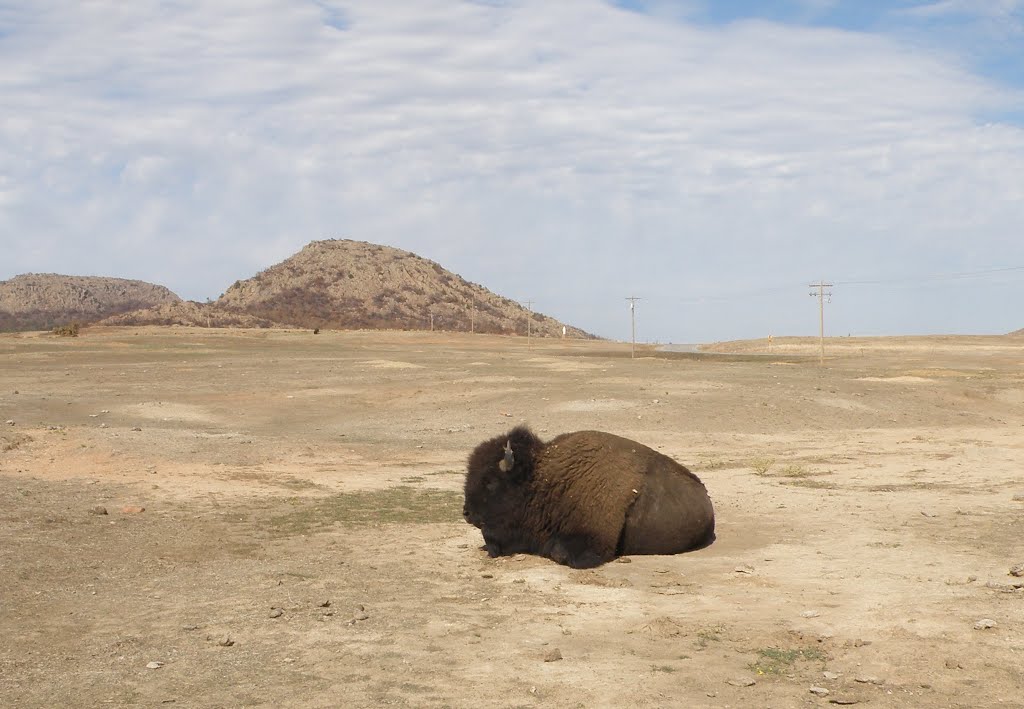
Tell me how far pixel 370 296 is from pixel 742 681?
125 m

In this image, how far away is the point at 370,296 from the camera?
130 m

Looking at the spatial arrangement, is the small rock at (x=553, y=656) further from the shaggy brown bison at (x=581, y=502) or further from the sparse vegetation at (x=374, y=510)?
the sparse vegetation at (x=374, y=510)

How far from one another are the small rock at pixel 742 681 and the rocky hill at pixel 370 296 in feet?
354

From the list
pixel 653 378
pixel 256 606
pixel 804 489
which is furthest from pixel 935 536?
pixel 653 378

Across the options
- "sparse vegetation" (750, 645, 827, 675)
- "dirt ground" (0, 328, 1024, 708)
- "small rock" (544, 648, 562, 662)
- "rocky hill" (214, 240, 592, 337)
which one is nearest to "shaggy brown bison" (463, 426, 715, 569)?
"dirt ground" (0, 328, 1024, 708)

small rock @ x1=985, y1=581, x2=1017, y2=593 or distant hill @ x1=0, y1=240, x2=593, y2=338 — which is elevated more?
distant hill @ x1=0, y1=240, x2=593, y2=338

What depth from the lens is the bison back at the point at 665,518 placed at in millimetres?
10922

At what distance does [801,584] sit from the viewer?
30.9 feet

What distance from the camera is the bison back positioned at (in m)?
10.9

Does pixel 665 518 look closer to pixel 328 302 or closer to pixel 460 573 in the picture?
pixel 460 573

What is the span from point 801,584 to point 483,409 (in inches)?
718

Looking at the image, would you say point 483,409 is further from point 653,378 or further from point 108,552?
point 108,552

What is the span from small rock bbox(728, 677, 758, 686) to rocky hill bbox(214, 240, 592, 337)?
354 feet

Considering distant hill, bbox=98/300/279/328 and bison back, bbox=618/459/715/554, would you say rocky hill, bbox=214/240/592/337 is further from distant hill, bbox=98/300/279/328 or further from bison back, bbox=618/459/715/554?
bison back, bbox=618/459/715/554
